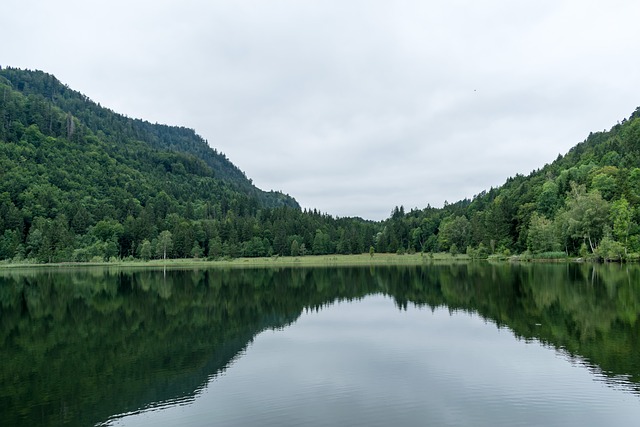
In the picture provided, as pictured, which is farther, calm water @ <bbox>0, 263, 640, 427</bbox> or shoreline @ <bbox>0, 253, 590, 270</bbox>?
shoreline @ <bbox>0, 253, 590, 270</bbox>

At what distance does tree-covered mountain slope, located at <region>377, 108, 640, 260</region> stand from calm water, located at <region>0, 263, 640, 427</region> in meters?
58.0

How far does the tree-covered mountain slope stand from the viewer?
302 feet

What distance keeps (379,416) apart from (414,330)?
610 inches

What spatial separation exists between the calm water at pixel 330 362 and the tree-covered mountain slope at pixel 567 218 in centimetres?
5797

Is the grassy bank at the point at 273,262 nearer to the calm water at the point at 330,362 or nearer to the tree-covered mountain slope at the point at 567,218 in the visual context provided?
the tree-covered mountain slope at the point at 567,218

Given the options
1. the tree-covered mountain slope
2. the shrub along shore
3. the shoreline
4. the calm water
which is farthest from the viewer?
the shoreline

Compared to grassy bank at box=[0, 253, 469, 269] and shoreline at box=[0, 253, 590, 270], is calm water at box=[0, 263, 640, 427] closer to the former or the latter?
shoreline at box=[0, 253, 590, 270]

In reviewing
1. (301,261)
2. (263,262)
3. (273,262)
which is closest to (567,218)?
(301,261)

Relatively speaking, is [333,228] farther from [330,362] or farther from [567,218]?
[330,362]

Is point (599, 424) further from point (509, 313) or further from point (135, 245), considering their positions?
point (135, 245)

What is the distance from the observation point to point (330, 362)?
74.3 feet

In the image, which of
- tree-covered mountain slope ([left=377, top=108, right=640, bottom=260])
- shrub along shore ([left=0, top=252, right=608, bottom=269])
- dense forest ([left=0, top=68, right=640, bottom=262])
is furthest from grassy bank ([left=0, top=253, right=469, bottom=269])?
tree-covered mountain slope ([left=377, top=108, right=640, bottom=260])

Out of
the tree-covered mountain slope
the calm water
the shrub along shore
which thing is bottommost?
the calm water

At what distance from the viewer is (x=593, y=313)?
3173cm
